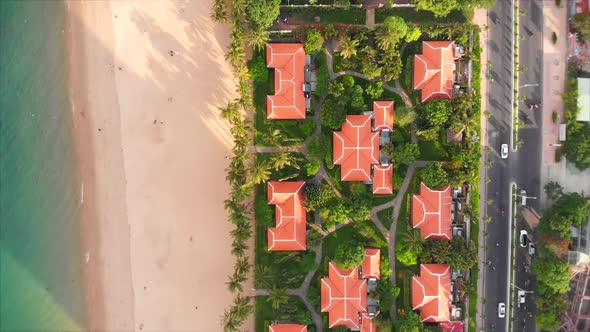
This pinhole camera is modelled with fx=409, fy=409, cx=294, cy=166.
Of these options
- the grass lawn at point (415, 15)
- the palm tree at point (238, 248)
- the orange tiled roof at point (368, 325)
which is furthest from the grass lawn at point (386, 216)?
the grass lawn at point (415, 15)

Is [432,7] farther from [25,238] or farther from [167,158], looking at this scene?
[25,238]

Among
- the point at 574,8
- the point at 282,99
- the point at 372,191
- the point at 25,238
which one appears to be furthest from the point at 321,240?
the point at 574,8

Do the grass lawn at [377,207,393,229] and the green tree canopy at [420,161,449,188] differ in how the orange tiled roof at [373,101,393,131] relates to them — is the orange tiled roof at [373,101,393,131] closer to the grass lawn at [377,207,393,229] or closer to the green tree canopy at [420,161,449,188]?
the green tree canopy at [420,161,449,188]

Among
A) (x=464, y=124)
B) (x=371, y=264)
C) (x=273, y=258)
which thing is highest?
(x=464, y=124)

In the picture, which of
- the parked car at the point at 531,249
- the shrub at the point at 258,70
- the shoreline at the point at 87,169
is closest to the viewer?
the shrub at the point at 258,70

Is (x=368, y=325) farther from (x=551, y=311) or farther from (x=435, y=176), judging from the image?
(x=551, y=311)

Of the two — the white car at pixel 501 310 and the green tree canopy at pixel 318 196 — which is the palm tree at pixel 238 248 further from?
the white car at pixel 501 310

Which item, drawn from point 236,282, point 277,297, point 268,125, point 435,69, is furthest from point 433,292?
point 268,125
